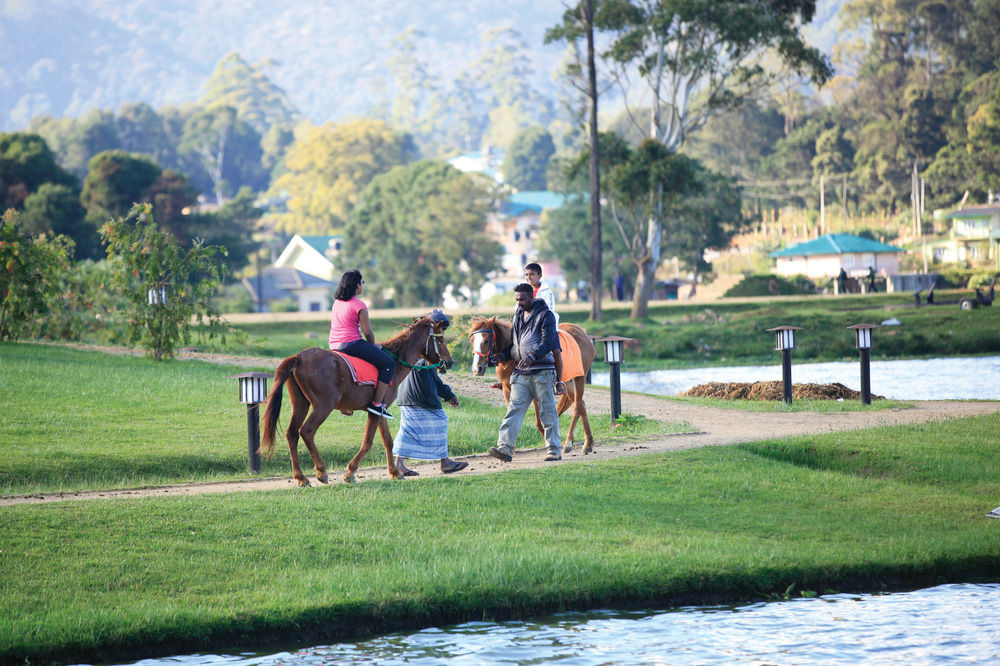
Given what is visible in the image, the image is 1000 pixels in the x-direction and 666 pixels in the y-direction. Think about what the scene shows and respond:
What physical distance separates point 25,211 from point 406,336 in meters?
50.8

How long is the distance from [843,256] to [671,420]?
5335cm

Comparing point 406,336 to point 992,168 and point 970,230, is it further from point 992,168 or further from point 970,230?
point 992,168

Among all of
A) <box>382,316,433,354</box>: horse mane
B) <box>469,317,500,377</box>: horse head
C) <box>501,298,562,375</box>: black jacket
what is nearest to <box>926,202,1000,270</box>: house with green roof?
<box>501,298,562,375</box>: black jacket

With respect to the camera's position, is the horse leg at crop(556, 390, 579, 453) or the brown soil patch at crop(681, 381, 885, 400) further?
the brown soil patch at crop(681, 381, 885, 400)

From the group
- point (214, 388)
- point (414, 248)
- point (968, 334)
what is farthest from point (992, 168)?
point (214, 388)

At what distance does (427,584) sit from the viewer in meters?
9.43

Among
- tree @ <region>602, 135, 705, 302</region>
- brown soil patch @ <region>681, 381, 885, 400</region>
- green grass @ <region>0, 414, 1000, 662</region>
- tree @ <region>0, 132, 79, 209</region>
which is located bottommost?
green grass @ <region>0, 414, 1000, 662</region>

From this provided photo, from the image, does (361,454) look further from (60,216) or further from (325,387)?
(60,216)

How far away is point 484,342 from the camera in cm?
1341

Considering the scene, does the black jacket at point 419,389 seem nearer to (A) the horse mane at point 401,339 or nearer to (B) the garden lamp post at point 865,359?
(A) the horse mane at point 401,339

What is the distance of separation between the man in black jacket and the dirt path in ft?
1.54

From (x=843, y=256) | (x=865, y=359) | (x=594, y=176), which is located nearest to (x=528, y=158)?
(x=843, y=256)

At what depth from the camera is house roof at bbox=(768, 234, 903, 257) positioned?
6688 cm

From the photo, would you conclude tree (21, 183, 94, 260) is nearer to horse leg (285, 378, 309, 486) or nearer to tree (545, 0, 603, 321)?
tree (545, 0, 603, 321)
